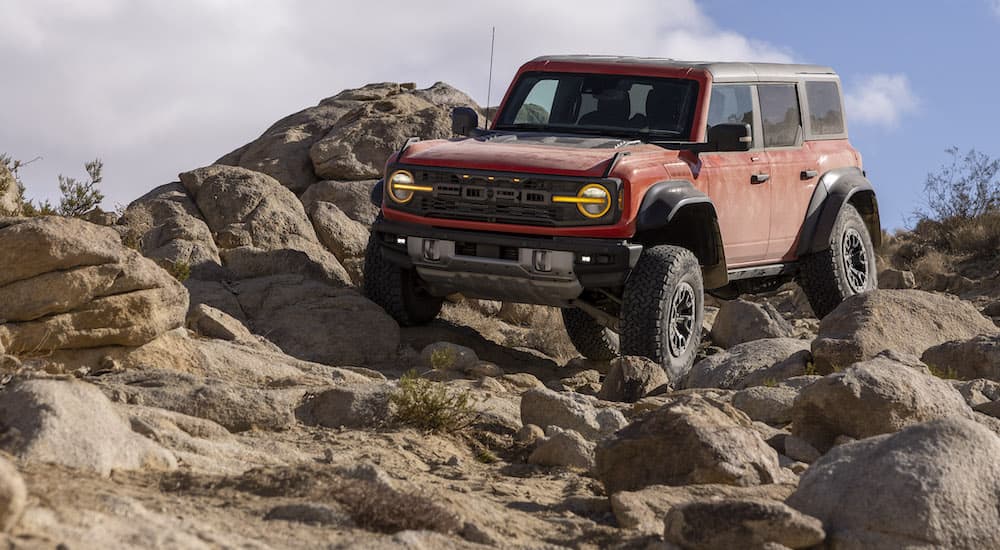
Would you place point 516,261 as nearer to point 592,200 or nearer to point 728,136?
point 592,200

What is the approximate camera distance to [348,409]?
7.03 metres

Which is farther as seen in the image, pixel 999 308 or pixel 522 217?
pixel 999 308

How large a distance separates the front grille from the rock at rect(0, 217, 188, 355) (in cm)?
250

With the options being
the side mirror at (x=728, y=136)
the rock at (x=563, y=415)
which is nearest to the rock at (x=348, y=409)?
the rock at (x=563, y=415)

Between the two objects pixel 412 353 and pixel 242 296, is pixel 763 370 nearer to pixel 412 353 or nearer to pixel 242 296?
pixel 412 353

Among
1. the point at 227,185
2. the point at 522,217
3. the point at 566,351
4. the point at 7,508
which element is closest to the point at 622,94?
the point at 522,217

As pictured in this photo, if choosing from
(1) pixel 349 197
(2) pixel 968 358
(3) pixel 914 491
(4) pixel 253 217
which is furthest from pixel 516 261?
(1) pixel 349 197

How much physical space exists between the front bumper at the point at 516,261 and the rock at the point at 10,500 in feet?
20.3

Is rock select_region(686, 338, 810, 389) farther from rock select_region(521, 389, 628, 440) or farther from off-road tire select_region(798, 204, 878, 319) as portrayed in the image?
rock select_region(521, 389, 628, 440)

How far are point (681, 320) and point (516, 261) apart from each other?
1.48 m

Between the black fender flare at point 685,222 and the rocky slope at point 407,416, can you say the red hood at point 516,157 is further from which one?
the rocky slope at point 407,416

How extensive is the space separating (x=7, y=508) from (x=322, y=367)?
5153 millimetres

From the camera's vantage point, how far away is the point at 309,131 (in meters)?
16.7

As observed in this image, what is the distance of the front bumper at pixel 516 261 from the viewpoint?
380 inches
